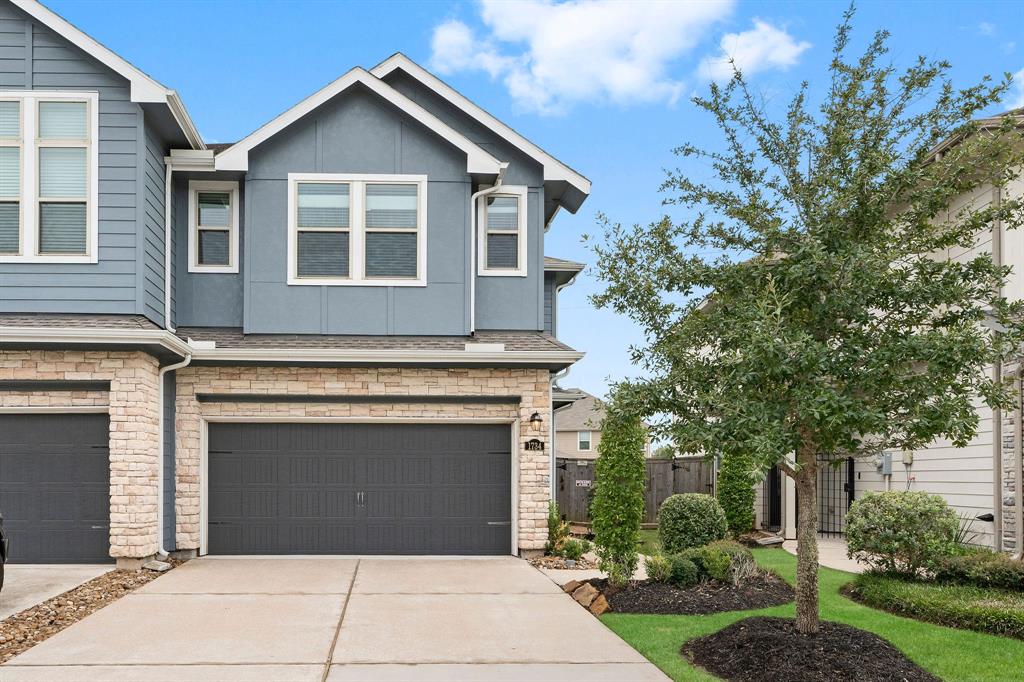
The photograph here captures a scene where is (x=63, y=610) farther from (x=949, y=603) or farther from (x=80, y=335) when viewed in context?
(x=949, y=603)

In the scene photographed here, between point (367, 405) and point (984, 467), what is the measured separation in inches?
350

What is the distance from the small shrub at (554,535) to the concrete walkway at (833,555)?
12.3 ft

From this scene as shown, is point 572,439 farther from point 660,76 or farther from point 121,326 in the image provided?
point 121,326

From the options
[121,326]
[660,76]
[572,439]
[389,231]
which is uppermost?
[660,76]

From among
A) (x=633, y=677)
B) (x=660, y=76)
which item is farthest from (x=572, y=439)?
(x=633, y=677)

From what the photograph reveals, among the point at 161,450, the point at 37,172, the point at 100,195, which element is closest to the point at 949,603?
the point at 161,450

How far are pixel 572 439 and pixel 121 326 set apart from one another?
35.4 meters

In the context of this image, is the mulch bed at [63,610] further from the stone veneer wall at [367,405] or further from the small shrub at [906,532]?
the small shrub at [906,532]

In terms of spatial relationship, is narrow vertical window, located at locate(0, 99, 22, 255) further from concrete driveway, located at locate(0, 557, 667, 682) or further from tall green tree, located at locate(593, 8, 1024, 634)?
tall green tree, located at locate(593, 8, 1024, 634)

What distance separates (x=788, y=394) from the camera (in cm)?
694

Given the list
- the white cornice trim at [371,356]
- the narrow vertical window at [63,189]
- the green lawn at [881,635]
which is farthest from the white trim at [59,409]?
the green lawn at [881,635]

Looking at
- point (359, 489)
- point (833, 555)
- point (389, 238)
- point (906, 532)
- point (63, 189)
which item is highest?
point (63, 189)

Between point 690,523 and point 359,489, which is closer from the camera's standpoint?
point 359,489

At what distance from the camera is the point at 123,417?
11.8 meters
